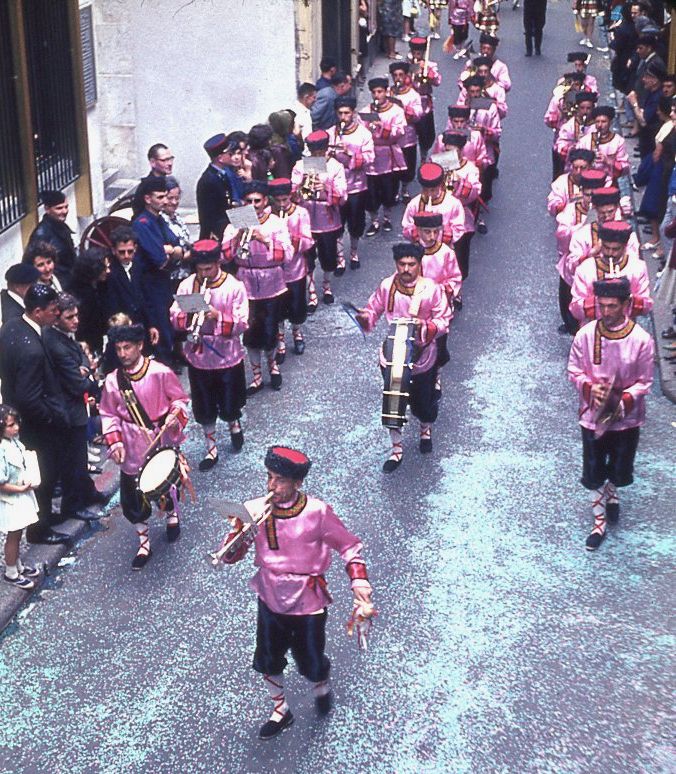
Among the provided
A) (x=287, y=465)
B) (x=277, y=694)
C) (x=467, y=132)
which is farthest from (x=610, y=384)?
(x=467, y=132)

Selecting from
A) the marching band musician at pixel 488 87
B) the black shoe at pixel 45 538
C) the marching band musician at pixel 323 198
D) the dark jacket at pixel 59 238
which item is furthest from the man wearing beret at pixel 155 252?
the marching band musician at pixel 488 87

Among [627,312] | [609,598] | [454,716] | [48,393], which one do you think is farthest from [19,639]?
[627,312]

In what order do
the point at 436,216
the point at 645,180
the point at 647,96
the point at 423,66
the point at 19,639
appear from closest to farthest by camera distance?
the point at 19,639
the point at 436,216
the point at 645,180
the point at 647,96
the point at 423,66

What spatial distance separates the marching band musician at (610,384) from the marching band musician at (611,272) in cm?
135

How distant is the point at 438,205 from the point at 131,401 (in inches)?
184

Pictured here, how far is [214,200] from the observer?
12531 mm

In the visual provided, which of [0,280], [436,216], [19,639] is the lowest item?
[19,639]

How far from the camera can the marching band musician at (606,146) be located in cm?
1447

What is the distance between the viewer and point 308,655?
7.12 metres

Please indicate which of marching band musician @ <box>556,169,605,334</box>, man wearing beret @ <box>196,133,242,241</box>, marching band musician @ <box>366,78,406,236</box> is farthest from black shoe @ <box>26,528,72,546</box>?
marching band musician @ <box>366,78,406,236</box>

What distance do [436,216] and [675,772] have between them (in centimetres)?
546

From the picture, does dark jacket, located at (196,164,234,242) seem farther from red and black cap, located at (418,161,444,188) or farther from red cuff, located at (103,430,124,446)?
red cuff, located at (103,430,124,446)

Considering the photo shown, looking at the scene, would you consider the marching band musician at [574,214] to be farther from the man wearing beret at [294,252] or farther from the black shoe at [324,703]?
the black shoe at [324,703]

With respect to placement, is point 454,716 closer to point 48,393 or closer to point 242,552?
point 242,552
